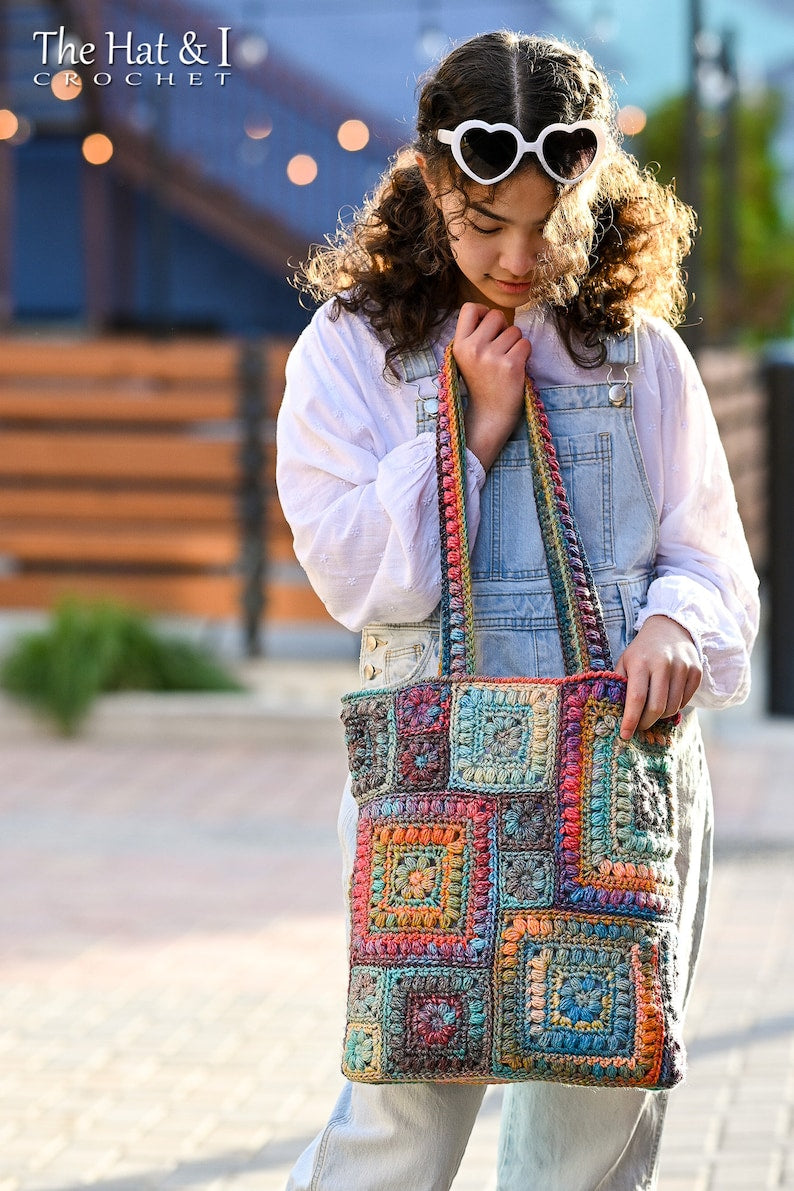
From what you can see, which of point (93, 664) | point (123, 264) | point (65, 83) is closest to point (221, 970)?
point (65, 83)

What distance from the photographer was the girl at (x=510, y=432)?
82.8 inches

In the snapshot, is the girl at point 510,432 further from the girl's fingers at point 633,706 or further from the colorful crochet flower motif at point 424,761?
the colorful crochet flower motif at point 424,761

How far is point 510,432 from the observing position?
2176 millimetres

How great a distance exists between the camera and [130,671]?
7.85 metres

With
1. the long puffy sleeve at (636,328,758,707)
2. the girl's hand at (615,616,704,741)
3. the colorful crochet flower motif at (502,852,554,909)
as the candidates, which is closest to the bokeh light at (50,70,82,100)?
the long puffy sleeve at (636,328,758,707)

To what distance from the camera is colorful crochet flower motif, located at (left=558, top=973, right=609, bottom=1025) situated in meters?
2.03

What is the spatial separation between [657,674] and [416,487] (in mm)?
353

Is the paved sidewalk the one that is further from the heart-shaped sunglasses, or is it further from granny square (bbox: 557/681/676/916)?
the heart-shaped sunglasses

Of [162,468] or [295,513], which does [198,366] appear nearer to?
[162,468]

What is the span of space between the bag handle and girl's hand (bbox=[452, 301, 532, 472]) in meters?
0.02

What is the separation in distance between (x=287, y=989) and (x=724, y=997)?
1.09 metres

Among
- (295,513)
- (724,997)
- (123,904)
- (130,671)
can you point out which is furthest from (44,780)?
(295,513)

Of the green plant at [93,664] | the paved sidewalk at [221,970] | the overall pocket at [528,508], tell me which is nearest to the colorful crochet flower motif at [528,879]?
the overall pocket at [528,508]

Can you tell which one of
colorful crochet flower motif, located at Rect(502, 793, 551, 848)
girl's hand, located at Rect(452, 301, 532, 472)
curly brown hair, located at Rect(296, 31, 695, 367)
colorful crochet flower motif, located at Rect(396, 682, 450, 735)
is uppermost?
curly brown hair, located at Rect(296, 31, 695, 367)
